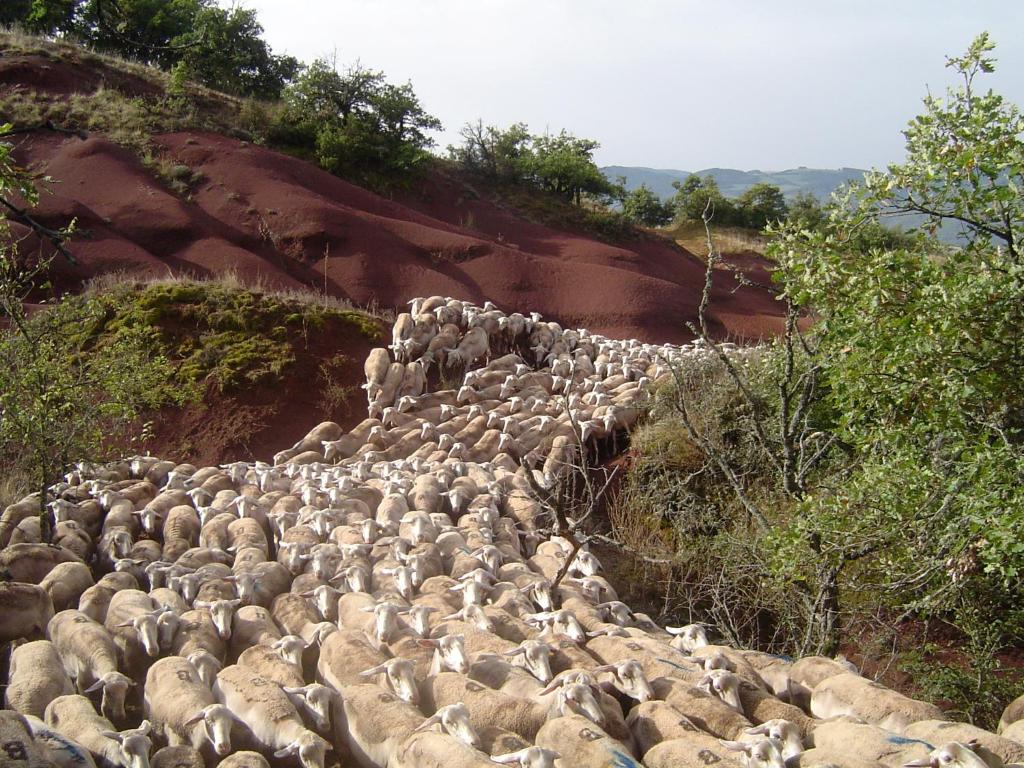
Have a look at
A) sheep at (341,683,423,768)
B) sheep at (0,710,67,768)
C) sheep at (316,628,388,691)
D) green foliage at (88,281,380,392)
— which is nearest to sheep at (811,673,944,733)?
sheep at (341,683,423,768)

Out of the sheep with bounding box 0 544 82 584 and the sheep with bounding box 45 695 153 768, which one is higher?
the sheep with bounding box 45 695 153 768

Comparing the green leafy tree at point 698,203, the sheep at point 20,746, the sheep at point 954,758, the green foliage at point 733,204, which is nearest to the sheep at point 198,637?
the sheep at point 20,746

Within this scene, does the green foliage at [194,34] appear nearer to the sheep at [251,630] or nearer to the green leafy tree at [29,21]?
the green leafy tree at [29,21]

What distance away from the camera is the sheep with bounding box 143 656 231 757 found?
549cm

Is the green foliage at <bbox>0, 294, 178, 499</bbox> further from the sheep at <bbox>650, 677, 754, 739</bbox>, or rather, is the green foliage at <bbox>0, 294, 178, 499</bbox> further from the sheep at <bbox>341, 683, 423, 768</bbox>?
the sheep at <bbox>650, 677, 754, 739</bbox>

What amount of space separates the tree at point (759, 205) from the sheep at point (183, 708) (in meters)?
43.9

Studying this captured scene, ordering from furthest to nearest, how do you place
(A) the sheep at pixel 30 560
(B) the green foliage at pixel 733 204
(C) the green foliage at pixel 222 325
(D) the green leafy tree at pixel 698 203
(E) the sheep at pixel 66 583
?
(B) the green foliage at pixel 733 204 → (D) the green leafy tree at pixel 698 203 → (C) the green foliage at pixel 222 325 → (A) the sheep at pixel 30 560 → (E) the sheep at pixel 66 583

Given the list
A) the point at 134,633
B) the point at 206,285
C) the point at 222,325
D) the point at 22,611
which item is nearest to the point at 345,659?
the point at 134,633

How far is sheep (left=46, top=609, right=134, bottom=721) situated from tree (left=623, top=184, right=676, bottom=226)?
42.6 meters

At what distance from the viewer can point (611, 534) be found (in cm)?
1080

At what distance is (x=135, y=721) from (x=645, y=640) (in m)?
3.85

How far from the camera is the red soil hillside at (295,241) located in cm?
2266

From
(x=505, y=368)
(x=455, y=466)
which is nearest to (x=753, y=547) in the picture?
(x=455, y=466)

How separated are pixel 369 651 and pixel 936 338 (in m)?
4.49
